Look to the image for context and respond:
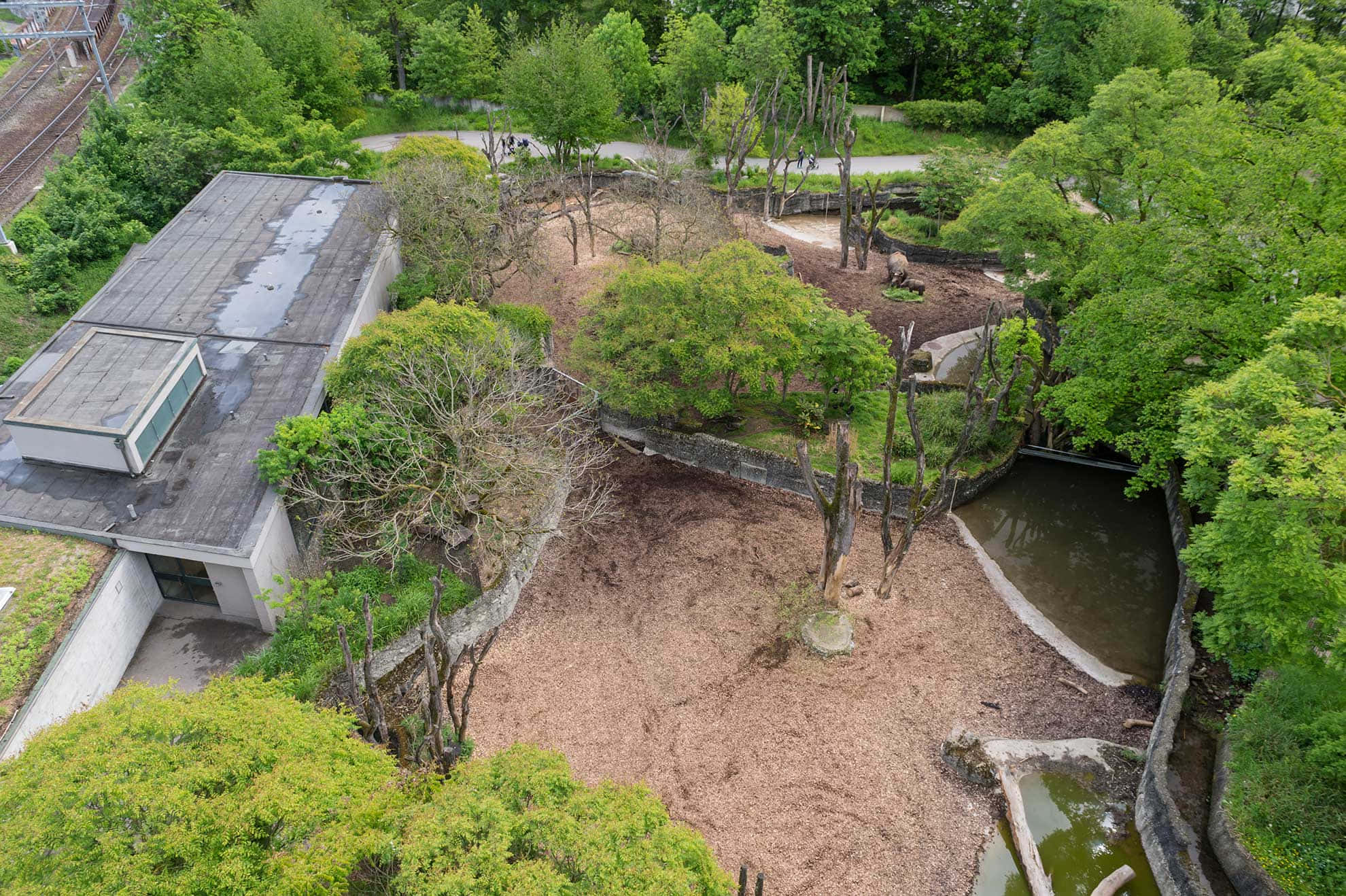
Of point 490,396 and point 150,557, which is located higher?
point 490,396

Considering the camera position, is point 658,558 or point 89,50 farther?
point 89,50

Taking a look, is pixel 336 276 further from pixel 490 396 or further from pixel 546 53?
pixel 546 53

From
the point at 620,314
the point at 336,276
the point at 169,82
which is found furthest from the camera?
the point at 169,82

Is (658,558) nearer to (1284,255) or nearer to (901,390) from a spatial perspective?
(901,390)

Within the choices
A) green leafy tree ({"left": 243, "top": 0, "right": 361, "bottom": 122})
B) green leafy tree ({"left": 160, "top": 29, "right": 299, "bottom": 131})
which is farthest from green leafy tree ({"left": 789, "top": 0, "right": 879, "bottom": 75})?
green leafy tree ({"left": 160, "top": 29, "right": 299, "bottom": 131})

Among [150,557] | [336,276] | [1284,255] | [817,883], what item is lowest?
[817,883]

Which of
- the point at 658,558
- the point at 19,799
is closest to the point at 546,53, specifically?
the point at 658,558

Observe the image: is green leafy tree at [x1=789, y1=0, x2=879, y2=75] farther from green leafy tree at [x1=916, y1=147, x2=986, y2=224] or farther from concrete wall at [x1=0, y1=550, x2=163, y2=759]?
concrete wall at [x1=0, y1=550, x2=163, y2=759]

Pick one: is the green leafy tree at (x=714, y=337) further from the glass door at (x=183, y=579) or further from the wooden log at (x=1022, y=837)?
the wooden log at (x=1022, y=837)

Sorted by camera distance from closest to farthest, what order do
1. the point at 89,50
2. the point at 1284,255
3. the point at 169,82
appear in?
the point at 1284,255 → the point at 169,82 → the point at 89,50
